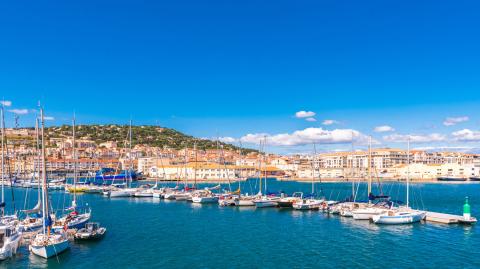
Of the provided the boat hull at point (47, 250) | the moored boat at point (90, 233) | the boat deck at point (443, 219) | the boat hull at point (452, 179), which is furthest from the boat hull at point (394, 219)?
the boat hull at point (452, 179)

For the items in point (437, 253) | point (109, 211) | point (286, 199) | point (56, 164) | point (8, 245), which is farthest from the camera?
point (56, 164)

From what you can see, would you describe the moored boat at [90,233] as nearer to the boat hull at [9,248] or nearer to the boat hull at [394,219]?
the boat hull at [9,248]

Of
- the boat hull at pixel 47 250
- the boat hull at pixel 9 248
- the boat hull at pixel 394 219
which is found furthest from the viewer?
the boat hull at pixel 394 219

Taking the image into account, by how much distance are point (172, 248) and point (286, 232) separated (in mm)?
11370

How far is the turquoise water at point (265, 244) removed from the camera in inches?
984

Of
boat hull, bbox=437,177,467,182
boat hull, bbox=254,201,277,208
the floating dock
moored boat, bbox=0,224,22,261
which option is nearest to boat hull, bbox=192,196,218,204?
boat hull, bbox=254,201,277,208

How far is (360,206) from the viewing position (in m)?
45.0

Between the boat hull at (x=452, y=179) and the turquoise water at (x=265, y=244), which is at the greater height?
the boat hull at (x=452, y=179)

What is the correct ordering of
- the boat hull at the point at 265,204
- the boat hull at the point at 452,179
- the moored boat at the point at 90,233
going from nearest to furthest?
the moored boat at the point at 90,233 → the boat hull at the point at 265,204 → the boat hull at the point at 452,179

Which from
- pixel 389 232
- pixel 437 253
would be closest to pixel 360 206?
pixel 389 232

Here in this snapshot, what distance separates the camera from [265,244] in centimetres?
3052

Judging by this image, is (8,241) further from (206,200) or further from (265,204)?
(206,200)

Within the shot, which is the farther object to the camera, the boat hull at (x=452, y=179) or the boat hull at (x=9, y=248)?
the boat hull at (x=452, y=179)

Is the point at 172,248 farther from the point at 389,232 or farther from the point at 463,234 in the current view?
the point at 463,234
